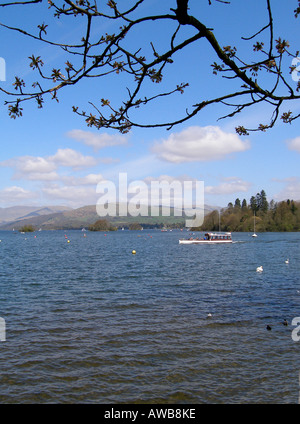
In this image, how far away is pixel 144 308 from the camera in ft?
72.2

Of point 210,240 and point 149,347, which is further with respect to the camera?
point 210,240

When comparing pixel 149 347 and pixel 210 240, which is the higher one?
pixel 149 347

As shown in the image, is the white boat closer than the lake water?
No

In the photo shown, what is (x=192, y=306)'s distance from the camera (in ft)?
74.0

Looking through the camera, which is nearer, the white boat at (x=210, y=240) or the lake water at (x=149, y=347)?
the lake water at (x=149, y=347)

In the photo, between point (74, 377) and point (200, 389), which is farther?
point (74, 377)

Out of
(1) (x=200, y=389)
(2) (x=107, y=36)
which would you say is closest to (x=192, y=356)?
(1) (x=200, y=389)

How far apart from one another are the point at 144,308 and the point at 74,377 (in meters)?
9.87

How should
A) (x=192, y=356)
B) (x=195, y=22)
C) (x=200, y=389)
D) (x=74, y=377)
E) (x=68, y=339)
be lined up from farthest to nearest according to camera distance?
(x=68, y=339), (x=192, y=356), (x=74, y=377), (x=200, y=389), (x=195, y=22)
